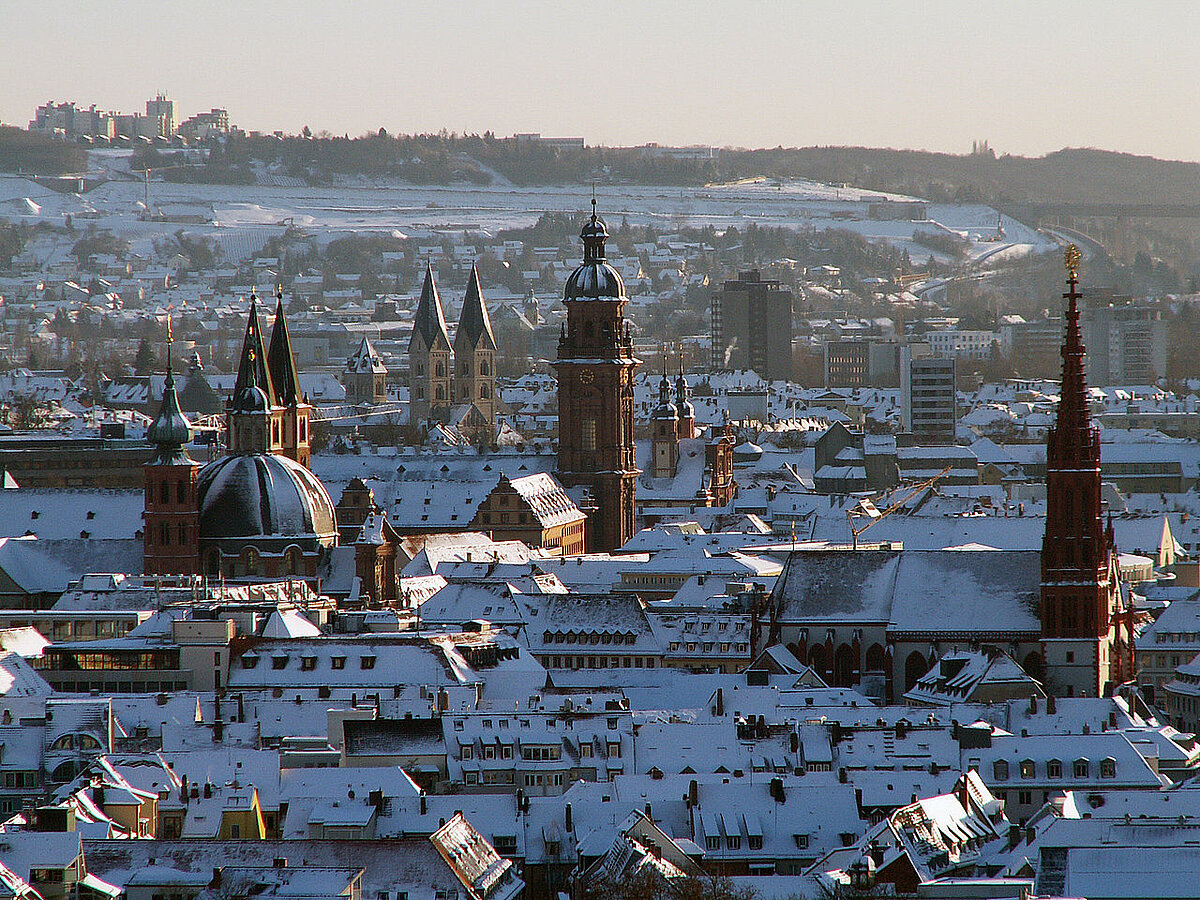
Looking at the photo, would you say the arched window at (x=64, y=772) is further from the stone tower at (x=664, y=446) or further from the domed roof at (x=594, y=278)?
the stone tower at (x=664, y=446)

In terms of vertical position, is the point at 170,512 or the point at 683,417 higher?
the point at 170,512

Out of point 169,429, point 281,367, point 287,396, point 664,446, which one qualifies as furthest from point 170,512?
point 664,446

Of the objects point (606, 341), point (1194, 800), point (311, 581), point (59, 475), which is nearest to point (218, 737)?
point (1194, 800)

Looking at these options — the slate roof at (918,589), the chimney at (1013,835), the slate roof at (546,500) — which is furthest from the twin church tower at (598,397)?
the chimney at (1013,835)

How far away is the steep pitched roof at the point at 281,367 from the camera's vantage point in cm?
14500

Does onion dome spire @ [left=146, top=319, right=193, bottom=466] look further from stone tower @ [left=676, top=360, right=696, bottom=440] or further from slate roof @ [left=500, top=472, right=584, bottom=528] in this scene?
stone tower @ [left=676, top=360, right=696, bottom=440]

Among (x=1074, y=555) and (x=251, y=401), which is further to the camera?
(x=251, y=401)

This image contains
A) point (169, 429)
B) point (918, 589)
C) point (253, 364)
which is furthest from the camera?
point (253, 364)

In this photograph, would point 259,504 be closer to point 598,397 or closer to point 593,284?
point 598,397

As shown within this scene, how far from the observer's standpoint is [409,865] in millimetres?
63812

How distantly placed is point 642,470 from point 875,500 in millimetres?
16819

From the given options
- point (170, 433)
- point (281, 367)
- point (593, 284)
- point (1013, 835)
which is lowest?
point (1013, 835)

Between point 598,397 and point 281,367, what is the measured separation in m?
21.6

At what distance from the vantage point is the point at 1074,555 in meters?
99.9
